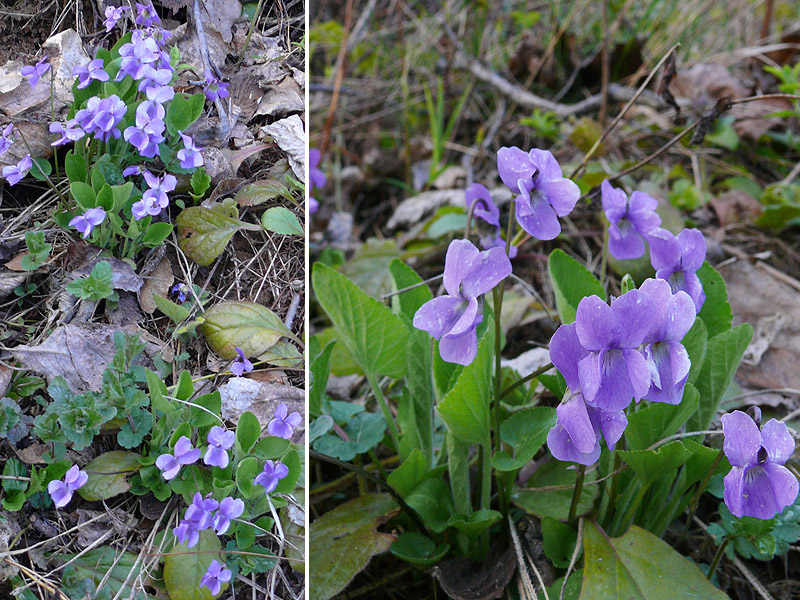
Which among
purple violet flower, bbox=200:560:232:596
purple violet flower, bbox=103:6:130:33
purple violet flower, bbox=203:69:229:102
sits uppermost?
purple violet flower, bbox=103:6:130:33

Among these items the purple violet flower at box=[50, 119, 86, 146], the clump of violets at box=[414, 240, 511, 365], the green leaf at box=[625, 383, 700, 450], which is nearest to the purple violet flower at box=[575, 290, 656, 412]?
the clump of violets at box=[414, 240, 511, 365]

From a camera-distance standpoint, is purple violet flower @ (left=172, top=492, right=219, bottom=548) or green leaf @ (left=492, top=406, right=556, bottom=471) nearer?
purple violet flower @ (left=172, top=492, right=219, bottom=548)

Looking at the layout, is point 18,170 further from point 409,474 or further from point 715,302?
point 715,302

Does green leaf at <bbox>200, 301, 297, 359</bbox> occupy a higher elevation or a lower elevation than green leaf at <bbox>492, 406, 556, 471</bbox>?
higher

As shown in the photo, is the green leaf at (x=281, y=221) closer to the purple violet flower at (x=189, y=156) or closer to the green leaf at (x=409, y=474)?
the purple violet flower at (x=189, y=156)

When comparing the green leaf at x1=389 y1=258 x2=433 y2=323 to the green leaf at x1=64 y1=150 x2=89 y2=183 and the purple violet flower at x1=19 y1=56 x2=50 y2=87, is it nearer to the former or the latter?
the green leaf at x1=64 y1=150 x2=89 y2=183

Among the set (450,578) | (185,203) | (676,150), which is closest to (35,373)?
(185,203)

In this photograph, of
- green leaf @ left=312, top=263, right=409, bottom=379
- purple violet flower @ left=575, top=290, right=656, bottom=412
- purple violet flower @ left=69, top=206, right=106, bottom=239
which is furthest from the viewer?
green leaf @ left=312, top=263, right=409, bottom=379
